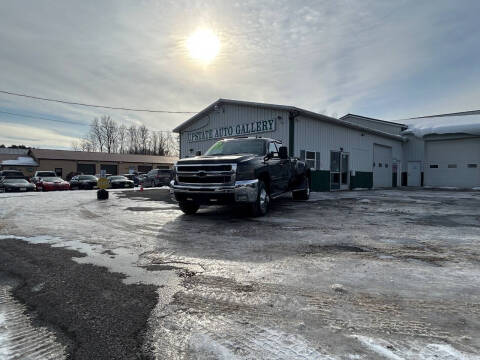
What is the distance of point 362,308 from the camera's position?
260 cm

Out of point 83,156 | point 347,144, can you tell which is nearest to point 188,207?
point 347,144

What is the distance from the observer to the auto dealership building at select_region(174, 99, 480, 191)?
15812 millimetres

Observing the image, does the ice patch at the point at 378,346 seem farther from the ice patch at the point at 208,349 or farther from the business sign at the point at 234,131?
the business sign at the point at 234,131

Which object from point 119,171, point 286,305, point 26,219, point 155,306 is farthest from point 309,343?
point 119,171

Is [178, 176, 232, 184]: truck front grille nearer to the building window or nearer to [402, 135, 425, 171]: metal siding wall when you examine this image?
the building window

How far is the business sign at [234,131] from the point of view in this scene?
16.0m

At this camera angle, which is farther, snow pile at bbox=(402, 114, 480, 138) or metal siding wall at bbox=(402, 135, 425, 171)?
metal siding wall at bbox=(402, 135, 425, 171)

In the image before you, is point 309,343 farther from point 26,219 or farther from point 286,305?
point 26,219

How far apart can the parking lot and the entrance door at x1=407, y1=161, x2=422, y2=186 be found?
22.3m

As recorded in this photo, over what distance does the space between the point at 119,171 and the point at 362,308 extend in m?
49.2

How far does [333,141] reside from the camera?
17562mm

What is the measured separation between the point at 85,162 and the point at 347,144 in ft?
130

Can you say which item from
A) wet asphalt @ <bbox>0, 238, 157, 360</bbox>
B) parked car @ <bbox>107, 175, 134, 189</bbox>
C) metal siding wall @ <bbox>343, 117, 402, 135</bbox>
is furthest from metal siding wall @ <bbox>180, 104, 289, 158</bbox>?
metal siding wall @ <bbox>343, 117, 402, 135</bbox>

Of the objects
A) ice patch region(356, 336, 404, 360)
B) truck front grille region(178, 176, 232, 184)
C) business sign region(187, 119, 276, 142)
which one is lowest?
ice patch region(356, 336, 404, 360)
